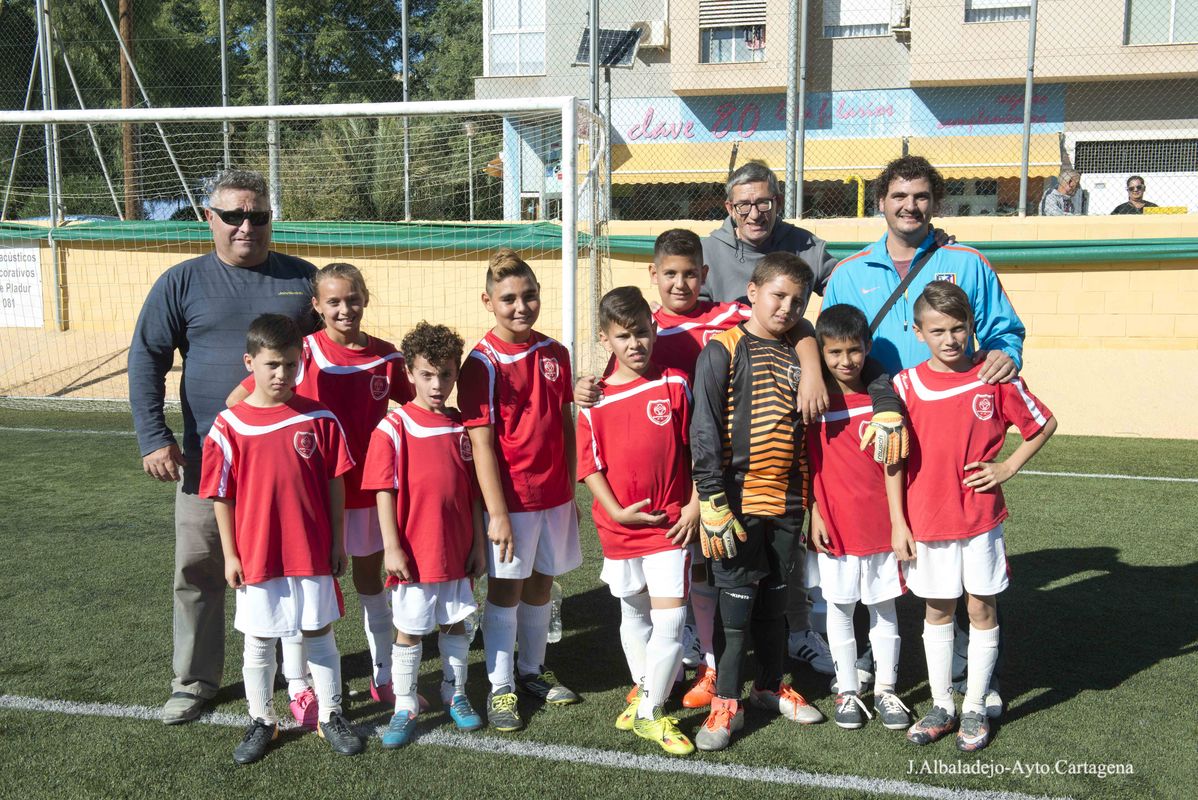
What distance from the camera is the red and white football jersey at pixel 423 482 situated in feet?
11.5

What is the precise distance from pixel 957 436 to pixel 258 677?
2500 mm

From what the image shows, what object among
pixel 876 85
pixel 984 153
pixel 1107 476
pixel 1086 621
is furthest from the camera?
pixel 876 85

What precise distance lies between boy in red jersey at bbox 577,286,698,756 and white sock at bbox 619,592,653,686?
0.27 feet

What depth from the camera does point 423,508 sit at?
353 cm

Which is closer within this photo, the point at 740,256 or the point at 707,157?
the point at 740,256

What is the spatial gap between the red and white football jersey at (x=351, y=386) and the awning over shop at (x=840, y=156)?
39.6 ft

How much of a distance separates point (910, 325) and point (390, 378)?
195 cm

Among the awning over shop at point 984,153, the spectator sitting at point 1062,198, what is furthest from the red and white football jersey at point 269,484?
the awning over shop at point 984,153

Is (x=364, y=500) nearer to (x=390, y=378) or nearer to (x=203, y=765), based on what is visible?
(x=390, y=378)

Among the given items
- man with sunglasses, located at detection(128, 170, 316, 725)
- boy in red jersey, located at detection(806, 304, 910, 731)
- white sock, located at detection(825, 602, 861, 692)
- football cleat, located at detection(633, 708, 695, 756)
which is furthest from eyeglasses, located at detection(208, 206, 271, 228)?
white sock, located at detection(825, 602, 861, 692)

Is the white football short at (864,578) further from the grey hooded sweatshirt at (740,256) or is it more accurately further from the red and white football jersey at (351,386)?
the red and white football jersey at (351,386)

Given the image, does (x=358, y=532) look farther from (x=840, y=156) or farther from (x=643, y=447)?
(x=840, y=156)

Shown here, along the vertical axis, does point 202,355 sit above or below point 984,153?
below

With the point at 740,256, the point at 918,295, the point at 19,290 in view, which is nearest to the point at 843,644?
the point at 918,295
